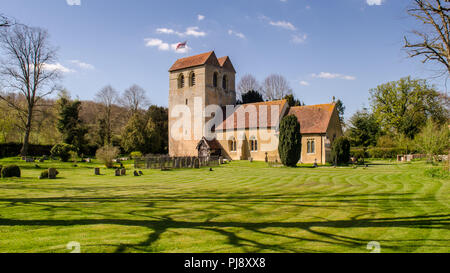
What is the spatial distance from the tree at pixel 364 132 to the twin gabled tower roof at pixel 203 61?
2220 centimetres

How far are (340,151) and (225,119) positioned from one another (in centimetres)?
1655

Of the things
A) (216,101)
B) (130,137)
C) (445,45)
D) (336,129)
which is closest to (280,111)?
(336,129)

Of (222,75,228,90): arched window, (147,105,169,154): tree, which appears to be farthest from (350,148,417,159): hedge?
(147,105,169,154): tree

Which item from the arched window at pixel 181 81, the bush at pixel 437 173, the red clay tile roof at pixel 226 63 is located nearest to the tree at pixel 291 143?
the bush at pixel 437 173

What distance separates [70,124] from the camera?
42.2m

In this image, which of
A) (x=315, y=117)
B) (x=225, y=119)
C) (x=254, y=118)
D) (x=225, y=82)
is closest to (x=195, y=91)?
(x=225, y=82)

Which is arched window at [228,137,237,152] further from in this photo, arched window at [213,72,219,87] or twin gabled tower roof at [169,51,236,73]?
twin gabled tower roof at [169,51,236,73]

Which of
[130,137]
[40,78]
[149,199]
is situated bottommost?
[149,199]

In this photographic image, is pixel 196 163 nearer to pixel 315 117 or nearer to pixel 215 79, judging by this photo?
pixel 315 117

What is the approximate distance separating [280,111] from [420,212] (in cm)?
2719

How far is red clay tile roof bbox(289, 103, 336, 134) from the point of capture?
3062 cm

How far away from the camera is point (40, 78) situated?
32.2 m

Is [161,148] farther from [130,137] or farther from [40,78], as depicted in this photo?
[40,78]

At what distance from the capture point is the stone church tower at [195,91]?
38969mm
